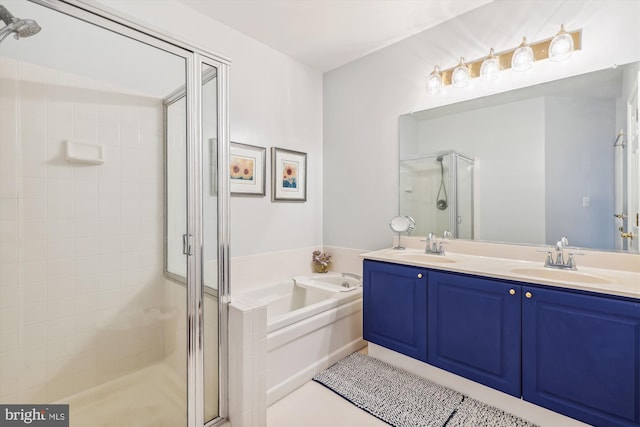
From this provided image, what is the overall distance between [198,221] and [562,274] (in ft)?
6.69

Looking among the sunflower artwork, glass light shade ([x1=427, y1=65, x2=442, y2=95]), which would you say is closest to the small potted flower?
the sunflower artwork

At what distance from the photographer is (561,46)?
5.93ft

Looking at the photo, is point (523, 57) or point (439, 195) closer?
point (523, 57)

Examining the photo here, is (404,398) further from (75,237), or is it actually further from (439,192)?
(75,237)

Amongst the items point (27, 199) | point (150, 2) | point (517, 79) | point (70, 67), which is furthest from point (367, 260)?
point (150, 2)

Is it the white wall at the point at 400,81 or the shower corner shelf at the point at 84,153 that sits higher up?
the white wall at the point at 400,81

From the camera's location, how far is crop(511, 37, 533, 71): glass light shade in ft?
6.31

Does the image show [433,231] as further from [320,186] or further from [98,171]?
[98,171]

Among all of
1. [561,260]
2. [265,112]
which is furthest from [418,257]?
[265,112]

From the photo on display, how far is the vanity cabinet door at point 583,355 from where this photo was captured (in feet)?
4.22

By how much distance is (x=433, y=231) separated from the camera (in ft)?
7.95

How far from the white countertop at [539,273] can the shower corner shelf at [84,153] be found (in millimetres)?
1842

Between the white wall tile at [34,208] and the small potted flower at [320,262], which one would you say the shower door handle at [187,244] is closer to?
the white wall tile at [34,208]

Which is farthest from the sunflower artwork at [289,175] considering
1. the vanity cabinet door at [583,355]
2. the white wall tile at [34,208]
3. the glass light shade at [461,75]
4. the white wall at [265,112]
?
the vanity cabinet door at [583,355]
